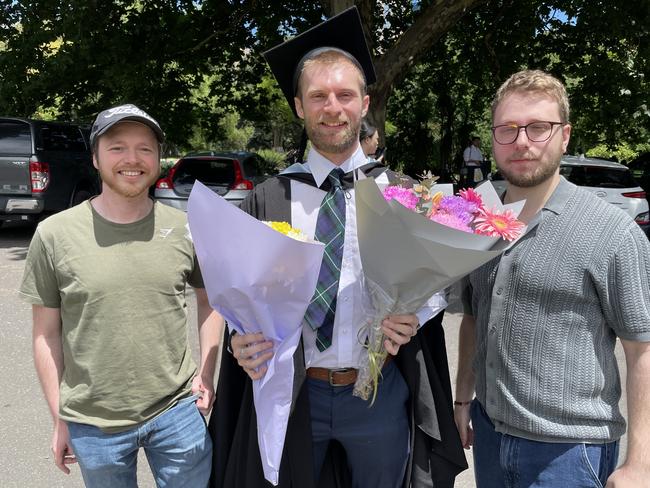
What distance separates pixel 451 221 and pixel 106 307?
3.88ft

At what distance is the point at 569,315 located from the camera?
5.69 ft

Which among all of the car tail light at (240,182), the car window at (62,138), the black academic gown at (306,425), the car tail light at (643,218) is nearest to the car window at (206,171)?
the car tail light at (240,182)

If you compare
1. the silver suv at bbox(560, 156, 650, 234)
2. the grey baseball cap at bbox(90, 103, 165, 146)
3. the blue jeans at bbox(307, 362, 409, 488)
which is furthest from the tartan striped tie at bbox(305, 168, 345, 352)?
the silver suv at bbox(560, 156, 650, 234)

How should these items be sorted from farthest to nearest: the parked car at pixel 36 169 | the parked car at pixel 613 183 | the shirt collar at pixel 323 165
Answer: the parked car at pixel 613 183
the parked car at pixel 36 169
the shirt collar at pixel 323 165

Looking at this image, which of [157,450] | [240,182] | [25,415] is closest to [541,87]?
[157,450]

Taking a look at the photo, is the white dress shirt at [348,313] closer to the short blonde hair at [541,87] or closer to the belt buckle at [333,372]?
the belt buckle at [333,372]

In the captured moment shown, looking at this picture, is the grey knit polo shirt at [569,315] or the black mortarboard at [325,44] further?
the black mortarboard at [325,44]

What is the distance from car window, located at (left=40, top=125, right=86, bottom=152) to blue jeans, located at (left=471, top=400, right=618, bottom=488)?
9877 millimetres

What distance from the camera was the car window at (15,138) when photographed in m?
9.53

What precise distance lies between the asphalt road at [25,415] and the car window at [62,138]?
173 inches

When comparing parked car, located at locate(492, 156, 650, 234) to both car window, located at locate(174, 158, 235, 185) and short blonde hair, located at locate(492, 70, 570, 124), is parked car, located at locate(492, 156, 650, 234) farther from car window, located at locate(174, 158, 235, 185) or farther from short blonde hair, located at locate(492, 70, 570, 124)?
short blonde hair, located at locate(492, 70, 570, 124)

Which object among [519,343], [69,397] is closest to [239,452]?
[69,397]

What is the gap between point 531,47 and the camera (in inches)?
512

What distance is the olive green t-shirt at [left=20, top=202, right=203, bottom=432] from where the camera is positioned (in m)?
1.90
